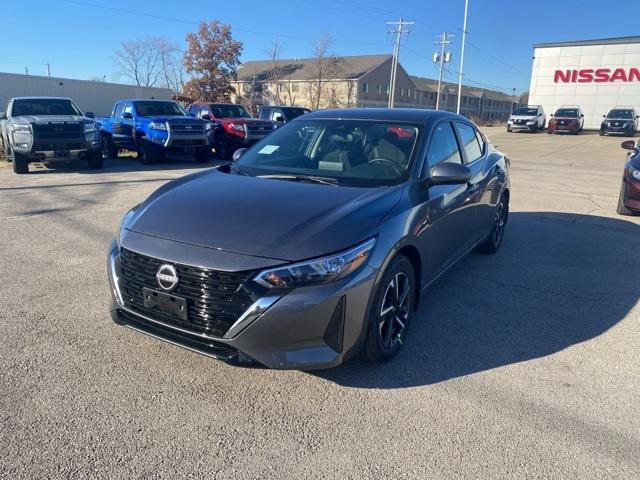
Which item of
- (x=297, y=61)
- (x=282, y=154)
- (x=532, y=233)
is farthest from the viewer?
(x=297, y=61)

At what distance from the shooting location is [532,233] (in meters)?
7.16

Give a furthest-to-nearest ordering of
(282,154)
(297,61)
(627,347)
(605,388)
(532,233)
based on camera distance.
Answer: (297,61) → (532,233) → (282,154) → (627,347) → (605,388)

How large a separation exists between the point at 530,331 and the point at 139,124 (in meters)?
13.1

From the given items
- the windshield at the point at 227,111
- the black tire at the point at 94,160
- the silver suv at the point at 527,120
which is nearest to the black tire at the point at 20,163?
the black tire at the point at 94,160

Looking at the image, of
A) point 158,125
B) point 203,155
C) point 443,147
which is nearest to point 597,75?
point 203,155

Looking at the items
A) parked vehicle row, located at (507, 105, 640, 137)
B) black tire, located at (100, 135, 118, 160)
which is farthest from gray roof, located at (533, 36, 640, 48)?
black tire, located at (100, 135, 118, 160)

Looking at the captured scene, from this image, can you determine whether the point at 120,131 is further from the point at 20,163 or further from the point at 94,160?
the point at 20,163

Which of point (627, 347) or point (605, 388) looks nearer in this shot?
point (605, 388)

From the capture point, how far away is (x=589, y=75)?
39125 millimetres

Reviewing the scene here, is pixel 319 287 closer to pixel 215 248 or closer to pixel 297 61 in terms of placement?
pixel 215 248

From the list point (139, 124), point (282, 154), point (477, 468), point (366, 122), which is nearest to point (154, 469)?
point (477, 468)

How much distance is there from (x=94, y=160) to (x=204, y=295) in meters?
11.8

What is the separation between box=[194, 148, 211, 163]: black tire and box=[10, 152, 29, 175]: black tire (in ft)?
14.9

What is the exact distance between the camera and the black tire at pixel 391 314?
119 inches
